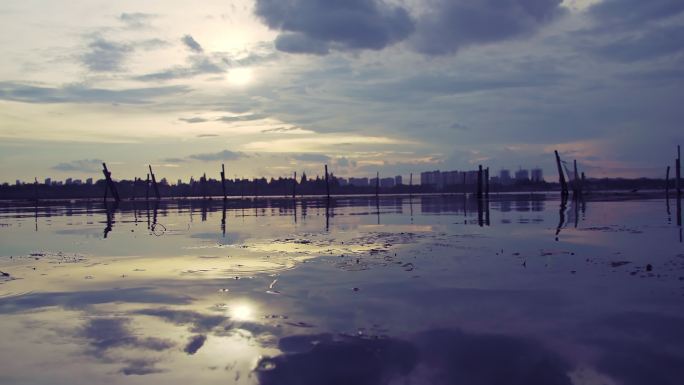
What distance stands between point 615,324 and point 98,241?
18.9 m

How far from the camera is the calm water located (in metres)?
6.08

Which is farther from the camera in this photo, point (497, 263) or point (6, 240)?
point (6, 240)

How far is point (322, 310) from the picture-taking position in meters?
8.73

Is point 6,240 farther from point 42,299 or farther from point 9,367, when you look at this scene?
point 9,367

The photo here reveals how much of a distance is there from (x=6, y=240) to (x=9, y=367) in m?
18.7

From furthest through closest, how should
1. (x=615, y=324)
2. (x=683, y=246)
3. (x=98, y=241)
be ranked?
(x=98, y=241) < (x=683, y=246) < (x=615, y=324)

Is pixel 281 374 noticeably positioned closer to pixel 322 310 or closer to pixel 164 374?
pixel 164 374

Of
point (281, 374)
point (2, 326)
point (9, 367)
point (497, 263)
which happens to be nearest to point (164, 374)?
point (281, 374)

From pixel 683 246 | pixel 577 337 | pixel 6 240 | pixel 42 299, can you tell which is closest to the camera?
pixel 577 337

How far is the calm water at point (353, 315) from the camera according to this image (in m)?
6.08

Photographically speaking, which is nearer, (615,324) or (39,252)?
(615,324)

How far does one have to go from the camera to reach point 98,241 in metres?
20.7

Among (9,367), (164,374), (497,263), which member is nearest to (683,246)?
(497,263)

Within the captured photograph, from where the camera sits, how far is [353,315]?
833cm
